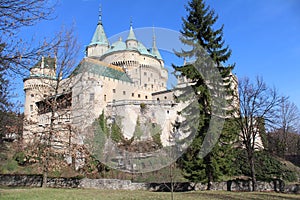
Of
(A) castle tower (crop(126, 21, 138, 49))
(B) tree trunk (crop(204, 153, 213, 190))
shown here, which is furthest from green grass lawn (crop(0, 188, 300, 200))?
(A) castle tower (crop(126, 21, 138, 49))

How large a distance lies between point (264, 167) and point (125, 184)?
1338 centimetres

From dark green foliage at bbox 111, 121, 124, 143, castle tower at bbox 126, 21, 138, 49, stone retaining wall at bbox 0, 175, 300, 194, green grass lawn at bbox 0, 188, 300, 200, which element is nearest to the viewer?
green grass lawn at bbox 0, 188, 300, 200

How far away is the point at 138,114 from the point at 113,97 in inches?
186

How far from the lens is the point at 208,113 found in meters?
13.3

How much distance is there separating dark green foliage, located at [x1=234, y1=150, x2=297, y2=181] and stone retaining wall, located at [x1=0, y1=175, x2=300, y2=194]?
6.32 meters

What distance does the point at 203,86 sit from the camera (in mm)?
13352

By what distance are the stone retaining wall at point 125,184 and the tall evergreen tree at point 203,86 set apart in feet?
3.00

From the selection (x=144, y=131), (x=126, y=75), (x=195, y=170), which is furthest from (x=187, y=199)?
(x=126, y=75)

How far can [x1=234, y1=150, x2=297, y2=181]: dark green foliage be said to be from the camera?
21.1m

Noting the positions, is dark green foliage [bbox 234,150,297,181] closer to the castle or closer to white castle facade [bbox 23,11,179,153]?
the castle

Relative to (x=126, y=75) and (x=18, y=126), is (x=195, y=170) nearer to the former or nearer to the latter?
(x=18, y=126)

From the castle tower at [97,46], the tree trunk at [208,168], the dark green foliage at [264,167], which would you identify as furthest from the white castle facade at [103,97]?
the dark green foliage at [264,167]

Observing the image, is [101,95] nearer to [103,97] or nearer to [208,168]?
[103,97]

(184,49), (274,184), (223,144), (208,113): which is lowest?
(274,184)
